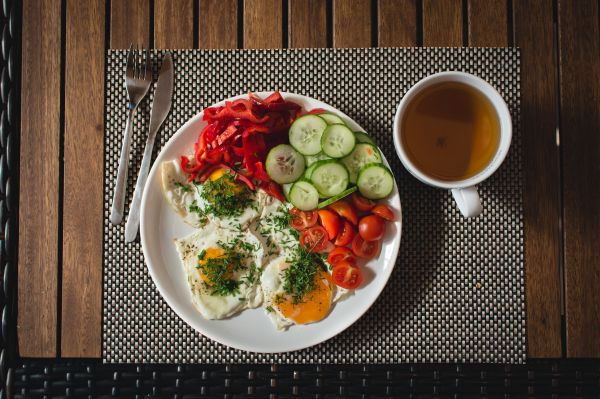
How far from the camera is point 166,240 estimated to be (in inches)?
54.9

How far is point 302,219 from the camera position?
1.34 metres

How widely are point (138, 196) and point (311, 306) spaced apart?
60 centimetres

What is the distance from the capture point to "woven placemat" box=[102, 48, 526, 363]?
4.69 ft

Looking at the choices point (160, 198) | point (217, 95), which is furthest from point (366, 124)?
point (160, 198)

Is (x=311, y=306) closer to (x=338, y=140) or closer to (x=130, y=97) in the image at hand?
(x=338, y=140)

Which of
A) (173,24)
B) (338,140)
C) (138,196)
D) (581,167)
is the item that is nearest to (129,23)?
(173,24)

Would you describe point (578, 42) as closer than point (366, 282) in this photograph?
No

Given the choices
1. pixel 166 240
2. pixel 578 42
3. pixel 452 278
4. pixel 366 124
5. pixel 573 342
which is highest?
pixel 578 42

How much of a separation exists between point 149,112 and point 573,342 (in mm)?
1470

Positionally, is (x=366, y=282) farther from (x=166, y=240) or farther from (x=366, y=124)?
(x=166, y=240)

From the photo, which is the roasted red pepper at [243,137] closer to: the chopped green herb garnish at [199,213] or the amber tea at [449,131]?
the chopped green herb garnish at [199,213]

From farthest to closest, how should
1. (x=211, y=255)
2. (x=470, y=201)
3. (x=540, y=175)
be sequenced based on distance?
(x=540, y=175)
(x=211, y=255)
(x=470, y=201)

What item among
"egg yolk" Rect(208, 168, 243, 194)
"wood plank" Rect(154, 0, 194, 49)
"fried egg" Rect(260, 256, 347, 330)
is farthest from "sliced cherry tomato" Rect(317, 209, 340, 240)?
"wood plank" Rect(154, 0, 194, 49)

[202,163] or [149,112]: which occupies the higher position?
[149,112]
